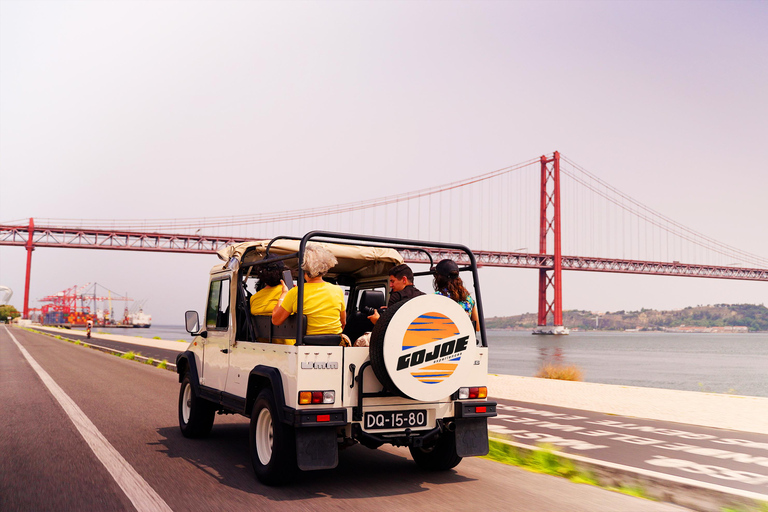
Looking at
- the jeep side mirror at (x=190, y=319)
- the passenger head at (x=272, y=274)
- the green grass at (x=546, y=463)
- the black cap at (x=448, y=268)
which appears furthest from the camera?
the jeep side mirror at (x=190, y=319)

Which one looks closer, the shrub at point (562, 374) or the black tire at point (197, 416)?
the black tire at point (197, 416)

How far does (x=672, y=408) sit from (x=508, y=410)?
3180 millimetres

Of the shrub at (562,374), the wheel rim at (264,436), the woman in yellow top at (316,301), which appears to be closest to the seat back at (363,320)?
Answer: the woman in yellow top at (316,301)

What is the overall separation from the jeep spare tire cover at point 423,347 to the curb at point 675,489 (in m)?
1.68

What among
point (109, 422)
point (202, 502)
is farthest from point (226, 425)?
point (202, 502)

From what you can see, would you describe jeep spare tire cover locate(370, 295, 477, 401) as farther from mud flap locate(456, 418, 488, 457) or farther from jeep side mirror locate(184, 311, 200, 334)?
jeep side mirror locate(184, 311, 200, 334)

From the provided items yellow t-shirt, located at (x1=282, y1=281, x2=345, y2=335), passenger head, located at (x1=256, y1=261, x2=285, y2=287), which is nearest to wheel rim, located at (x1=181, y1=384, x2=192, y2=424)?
passenger head, located at (x1=256, y1=261, x2=285, y2=287)

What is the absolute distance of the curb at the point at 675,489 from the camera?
4.92 metres

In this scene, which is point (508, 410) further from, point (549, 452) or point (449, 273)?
point (449, 273)

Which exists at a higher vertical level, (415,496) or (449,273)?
(449,273)

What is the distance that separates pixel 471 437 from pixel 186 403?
401cm

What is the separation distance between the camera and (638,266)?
72.6 meters

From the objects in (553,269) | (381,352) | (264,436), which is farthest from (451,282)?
(553,269)

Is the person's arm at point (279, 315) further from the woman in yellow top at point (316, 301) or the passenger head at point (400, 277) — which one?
the passenger head at point (400, 277)
